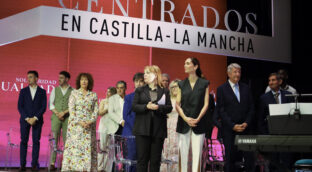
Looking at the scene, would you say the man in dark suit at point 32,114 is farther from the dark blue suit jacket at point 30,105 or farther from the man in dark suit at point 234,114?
the man in dark suit at point 234,114

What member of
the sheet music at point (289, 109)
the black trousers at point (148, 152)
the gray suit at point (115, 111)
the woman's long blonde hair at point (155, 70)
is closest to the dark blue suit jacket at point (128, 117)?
the gray suit at point (115, 111)

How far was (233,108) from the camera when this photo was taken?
550cm

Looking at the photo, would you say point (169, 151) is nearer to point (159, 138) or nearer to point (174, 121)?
point (174, 121)

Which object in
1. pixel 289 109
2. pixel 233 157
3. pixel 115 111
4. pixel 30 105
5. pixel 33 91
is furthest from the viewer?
pixel 33 91

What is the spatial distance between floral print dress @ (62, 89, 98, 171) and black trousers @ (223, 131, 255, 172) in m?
1.92

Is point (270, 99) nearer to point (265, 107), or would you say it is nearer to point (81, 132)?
point (265, 107)

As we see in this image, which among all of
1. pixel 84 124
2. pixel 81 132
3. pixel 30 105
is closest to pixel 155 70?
pixel 84 124

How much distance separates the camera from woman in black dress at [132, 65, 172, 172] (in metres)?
4.78

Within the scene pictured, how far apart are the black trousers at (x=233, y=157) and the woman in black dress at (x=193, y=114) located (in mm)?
666

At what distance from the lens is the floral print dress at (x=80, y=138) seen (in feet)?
20.0

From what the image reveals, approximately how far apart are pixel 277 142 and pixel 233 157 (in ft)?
6.96

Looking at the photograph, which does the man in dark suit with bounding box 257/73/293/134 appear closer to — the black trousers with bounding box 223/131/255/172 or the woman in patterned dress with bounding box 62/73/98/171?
the black trousers with bounding box 223/131/255/172

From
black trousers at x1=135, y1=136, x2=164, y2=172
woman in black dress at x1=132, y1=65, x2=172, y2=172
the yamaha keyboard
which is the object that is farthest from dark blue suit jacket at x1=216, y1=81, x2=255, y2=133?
the yamaha keyboard

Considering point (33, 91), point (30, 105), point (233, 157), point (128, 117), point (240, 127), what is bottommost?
point (233, 157)
